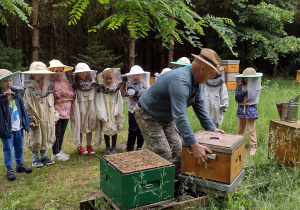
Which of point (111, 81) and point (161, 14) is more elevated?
point (161, 14)

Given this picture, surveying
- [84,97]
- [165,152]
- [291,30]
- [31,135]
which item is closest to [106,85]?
[84,97]

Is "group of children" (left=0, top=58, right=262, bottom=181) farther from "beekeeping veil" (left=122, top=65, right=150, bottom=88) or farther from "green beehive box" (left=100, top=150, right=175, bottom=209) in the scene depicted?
"green beehive box" (left=100, top=150, right=175, bottom=209)

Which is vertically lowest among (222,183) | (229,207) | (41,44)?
(229,207)

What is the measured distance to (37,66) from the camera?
5.02m

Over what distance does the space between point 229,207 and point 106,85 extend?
139 inches

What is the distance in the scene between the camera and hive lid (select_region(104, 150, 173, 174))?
2799 millimetres

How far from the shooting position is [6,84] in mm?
4574

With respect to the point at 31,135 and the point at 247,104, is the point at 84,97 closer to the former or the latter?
the point at 31,135

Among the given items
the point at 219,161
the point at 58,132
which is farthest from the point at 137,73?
the point at 219,161

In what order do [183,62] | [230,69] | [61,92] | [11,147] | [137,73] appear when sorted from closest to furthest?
1. [11,147]
2. [61,92]
3. [137,73]
4. [183,62]
5. [230,69]

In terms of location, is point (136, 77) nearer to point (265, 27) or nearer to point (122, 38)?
point (122, 38)

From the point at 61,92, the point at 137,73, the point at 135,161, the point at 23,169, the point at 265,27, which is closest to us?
the point at 135,161

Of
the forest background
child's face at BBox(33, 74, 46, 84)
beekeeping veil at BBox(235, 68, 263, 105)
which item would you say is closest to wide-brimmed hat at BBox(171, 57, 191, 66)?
beekeeping veil at BBox(235, 68, 263, 105)

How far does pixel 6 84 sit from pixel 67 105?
1.20 m
